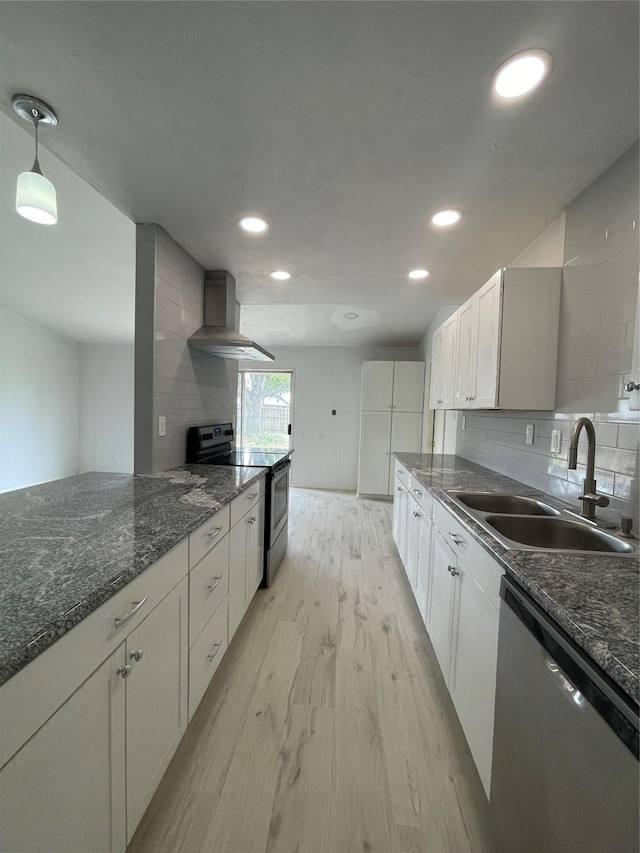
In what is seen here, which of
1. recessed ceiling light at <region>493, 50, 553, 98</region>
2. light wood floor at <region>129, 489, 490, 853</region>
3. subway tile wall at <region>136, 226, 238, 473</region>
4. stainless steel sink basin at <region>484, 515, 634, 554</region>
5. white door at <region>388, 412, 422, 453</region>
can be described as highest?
recessed ceiling light at <region>493, 50, 553, 98</region>

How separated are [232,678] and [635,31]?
2822 millimetres

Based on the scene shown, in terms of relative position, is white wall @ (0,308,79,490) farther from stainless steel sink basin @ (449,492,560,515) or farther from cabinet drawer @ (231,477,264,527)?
stainless steel sink basin @ (449,492,560,515)

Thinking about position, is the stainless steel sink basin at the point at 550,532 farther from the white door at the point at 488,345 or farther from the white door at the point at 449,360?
the white door at the point at 449,360

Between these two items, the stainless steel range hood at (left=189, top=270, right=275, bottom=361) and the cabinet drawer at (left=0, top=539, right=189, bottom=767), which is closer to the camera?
the cabinet drawer at (left=0, top=539, right=189, bottom=767)

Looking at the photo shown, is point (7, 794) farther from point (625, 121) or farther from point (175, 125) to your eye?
point (625, 121)

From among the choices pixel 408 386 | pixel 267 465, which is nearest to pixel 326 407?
pixel 408 386

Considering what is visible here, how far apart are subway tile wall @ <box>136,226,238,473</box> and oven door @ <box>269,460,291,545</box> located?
0.71m

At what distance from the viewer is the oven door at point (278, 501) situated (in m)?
2.45

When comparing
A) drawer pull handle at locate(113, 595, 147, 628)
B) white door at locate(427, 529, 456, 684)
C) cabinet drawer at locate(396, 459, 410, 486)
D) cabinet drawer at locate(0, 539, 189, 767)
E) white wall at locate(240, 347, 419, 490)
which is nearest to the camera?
cabinet drawer at locate(0, 539, 189, 767)

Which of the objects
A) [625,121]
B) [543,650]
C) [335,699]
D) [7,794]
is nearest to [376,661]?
[335,699]

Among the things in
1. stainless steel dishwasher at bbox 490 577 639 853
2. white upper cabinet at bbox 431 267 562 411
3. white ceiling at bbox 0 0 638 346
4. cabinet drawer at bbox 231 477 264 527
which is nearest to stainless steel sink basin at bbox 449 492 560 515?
white upper cabinet at bbox 431 267 562 411

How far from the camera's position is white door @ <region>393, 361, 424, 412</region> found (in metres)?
4.90

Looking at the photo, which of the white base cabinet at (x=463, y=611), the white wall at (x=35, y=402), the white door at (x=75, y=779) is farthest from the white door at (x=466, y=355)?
the white wall at (x=35, y=402)

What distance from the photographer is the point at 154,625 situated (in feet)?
3.30
